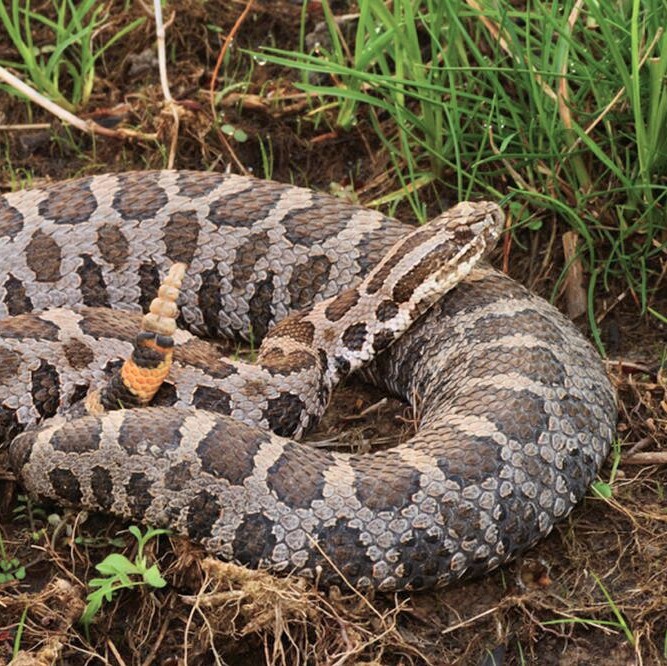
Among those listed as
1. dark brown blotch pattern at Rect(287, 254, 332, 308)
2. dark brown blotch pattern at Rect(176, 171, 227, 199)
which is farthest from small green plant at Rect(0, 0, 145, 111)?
dark brown blotch pattern at Rect(287, 254, 332, 308)

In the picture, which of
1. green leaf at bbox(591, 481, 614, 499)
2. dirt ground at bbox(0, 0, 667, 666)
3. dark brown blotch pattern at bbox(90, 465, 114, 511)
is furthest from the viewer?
green leaf at bbox(591, 481, 614, 499)

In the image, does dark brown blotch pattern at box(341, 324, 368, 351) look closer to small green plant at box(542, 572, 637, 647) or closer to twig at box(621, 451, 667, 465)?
twig at box(621, 451, 667, 465)

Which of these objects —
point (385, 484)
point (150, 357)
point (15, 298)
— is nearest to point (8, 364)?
point (15, 298)

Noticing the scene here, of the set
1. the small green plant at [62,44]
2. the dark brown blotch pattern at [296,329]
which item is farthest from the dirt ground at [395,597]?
the small green plant at [62,44]

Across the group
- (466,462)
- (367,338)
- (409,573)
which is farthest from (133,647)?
(367,338)

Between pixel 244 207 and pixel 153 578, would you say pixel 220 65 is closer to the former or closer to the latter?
pixel 244 207

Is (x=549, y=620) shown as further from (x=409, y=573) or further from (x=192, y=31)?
(x=192, y=31)

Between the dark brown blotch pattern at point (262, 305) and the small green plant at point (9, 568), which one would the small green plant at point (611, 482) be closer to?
the dark brown blotch pattern at point (262, 305)
